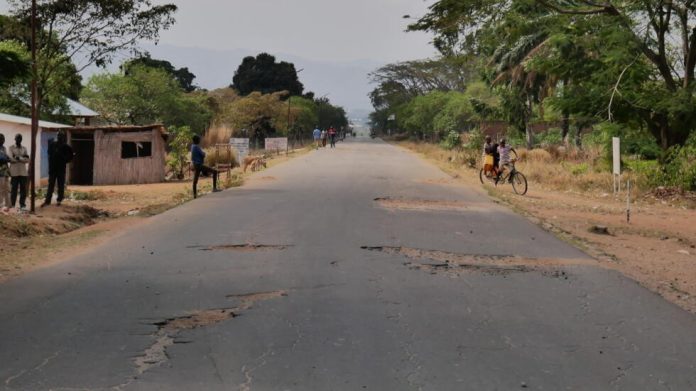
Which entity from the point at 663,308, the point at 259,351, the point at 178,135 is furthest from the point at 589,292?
the point at 178,135

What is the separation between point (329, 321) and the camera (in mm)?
6016

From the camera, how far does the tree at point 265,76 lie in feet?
304

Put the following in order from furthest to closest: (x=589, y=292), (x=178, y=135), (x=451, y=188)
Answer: (x=178, y=135) < (x=451, y=188) < (x=589, y=292)

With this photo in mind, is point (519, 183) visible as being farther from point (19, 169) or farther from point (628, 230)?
point (19, 169)

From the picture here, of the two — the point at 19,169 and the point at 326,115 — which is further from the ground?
the point at 326,115

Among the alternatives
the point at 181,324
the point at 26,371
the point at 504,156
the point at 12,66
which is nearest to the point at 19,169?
the point at 12,66

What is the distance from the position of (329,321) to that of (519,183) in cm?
1653

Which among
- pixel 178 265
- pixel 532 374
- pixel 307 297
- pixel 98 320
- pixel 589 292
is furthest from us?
pixel 178 265

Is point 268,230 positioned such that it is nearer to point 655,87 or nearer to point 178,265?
point 178,265

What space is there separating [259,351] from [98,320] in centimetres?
162

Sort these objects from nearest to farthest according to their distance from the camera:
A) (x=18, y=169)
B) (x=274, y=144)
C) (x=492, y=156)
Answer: (x=18, y=169), (x=492, y=156), (x=274, y=144)

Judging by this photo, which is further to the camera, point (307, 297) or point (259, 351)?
point (307, 297)

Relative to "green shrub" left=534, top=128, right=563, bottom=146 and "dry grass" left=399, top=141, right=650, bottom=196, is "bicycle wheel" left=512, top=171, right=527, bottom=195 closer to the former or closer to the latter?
"dry grass" left=399, top=141, right=650, bottom=196

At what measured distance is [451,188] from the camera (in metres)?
21.6
